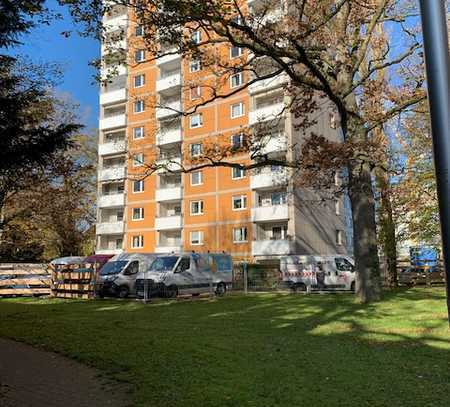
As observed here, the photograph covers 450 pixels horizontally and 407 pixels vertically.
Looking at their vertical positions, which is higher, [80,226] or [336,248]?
[80,226]

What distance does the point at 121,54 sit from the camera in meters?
16.8

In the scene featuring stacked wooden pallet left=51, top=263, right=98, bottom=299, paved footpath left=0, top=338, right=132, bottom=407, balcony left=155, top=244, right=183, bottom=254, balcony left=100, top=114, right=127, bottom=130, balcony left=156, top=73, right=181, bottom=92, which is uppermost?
balcony left=156, top=73, right=181, bottom=92

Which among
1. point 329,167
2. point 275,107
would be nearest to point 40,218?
point 275,107

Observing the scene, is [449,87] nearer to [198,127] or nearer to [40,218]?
[40,218]

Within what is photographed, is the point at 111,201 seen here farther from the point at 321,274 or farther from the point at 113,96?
the point at 321,274

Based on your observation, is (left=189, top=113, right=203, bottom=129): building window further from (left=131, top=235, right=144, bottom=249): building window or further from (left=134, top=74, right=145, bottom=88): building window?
(left=131, top=235, right=144, bottom=249): building window

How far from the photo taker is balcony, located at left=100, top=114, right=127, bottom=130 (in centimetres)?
5394

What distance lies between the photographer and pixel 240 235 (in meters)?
42.9

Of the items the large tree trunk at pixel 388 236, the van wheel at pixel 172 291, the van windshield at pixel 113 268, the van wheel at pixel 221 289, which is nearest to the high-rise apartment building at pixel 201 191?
the large tree trunk at pixel 388 236

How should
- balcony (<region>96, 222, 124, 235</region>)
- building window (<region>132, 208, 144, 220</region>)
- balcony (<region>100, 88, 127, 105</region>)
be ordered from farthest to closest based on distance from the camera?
1. balcony (<region>100, 88, 127, 105</region>)
2. balcony (<region>96, 222, 124, 235</region>)
3. building window (<region>132, 208, 144, 220</region>)

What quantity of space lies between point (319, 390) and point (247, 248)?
3648 cm

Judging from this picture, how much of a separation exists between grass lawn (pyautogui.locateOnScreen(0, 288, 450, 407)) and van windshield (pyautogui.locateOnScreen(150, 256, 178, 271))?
812 cm

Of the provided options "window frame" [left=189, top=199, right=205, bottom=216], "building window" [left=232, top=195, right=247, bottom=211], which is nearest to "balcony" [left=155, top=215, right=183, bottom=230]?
"window frame" [left=189, top=199, right=205, bottom=216]

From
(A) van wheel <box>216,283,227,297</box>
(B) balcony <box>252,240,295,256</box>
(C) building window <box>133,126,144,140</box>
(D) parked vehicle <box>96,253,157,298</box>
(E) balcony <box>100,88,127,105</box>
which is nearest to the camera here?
(D) parked vehicle <box>96,253,157,298</box>
